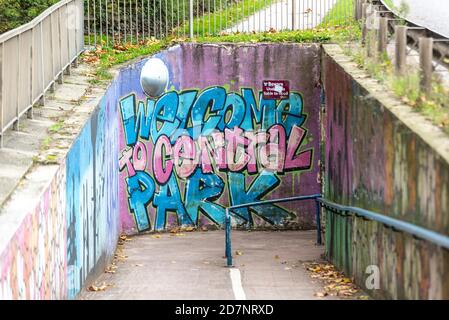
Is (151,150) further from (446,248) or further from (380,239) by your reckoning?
(446,248)

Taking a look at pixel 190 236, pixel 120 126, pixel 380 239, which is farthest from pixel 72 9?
pixel 380 239

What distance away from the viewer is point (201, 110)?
22.4 metres

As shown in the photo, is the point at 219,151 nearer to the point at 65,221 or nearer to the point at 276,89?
the point at 276,89

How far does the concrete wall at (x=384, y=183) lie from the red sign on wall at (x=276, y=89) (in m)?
4.46

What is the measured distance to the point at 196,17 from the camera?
24.8m

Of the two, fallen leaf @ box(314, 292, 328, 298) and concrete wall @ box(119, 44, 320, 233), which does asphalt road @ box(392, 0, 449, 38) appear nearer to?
concrete wall @ box(119, 44, 320, 233)

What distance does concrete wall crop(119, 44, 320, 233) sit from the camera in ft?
72.7

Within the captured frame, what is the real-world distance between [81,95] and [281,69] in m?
6.67

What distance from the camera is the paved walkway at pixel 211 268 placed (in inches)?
549

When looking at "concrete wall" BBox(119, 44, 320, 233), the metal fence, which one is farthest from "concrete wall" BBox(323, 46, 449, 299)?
the metal fence

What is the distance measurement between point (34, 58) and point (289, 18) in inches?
444

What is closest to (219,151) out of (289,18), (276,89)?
(276,89)

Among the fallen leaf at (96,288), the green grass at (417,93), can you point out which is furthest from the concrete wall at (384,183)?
the fallen leaf at (96,288)

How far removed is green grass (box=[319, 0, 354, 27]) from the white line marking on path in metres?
8.70
